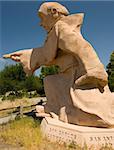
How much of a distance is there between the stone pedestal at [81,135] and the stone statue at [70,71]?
274mm

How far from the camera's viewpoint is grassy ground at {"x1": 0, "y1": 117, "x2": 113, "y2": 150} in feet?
18.1

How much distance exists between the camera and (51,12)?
7.04 metres

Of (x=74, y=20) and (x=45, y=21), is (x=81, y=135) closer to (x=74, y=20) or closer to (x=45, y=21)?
(x=74, y=20)

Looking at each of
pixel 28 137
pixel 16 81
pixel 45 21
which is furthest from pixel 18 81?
pixel 28 137

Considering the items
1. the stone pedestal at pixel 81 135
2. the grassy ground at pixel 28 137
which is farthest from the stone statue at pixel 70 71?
the grassy ground at pixel 28 137

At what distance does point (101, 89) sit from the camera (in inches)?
253

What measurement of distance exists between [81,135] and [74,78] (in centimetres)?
163

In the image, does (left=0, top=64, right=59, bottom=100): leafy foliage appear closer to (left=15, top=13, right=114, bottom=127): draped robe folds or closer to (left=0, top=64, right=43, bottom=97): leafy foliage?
(left=0, top=64, right=43, bottom=97): leafy foliage

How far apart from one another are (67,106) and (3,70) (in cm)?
2416

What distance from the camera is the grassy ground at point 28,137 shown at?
18.1ft

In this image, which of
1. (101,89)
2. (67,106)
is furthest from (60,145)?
(101,89)

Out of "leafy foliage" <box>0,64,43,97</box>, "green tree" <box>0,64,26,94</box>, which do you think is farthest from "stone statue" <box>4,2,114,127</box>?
"green tree" <box>0,64,26,94</box>

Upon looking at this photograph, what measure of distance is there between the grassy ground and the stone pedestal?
0.12 metres

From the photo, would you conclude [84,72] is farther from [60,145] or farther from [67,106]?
[60,145]
